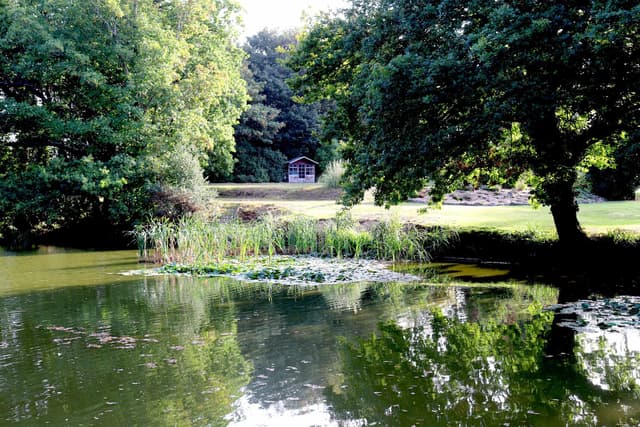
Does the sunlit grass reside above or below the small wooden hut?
below

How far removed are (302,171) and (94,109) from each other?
95.7 ft

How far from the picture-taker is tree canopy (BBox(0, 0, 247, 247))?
854 inches

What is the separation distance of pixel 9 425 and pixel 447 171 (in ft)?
33.4

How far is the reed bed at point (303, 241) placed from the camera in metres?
15.2

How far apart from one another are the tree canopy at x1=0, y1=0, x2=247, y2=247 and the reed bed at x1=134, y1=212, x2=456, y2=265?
6265mm

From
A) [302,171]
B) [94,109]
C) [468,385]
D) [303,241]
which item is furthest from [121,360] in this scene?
[302,171]

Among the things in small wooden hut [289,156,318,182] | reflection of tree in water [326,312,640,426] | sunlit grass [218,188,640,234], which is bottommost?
reflection of tree in water [326,312,640,426]

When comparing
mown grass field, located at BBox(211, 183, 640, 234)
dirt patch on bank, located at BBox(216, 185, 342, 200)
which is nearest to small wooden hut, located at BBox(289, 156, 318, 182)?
dirt patch on bank, located at BBox(216, 185, 342, 200)

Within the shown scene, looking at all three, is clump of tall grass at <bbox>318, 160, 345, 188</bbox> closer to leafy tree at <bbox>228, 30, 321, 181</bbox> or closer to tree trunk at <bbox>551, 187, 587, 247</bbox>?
leafy tree at <bbox>228, 30, 321, 181</bbox>

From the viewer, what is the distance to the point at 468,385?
5461 mm

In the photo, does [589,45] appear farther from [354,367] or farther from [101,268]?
[101,268]

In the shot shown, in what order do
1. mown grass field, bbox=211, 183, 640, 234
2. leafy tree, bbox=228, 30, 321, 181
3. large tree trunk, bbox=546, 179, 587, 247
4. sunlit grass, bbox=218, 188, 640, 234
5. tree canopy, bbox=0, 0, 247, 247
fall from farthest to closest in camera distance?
1. leafy tree, bbox=228, 30, 321, 181
2. tree canopy, bbox=0, 0, 247, 247
3. mown grass field, bbox=211, 183, 640, 234
4. sunlit grass, bbox=218, 188, 640, 234
5. large tree trunk, bbox=546, 179, 587, 247

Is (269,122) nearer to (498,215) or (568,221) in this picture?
(498,215)

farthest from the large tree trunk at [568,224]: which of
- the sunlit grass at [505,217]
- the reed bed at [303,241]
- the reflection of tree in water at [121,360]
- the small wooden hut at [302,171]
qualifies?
the small wooden hut at [302,171]
